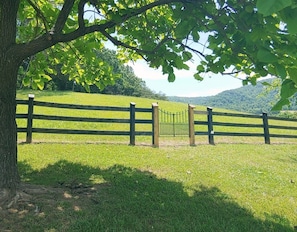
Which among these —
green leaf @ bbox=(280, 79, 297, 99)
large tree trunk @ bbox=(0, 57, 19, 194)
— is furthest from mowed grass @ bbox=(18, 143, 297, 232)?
green leaf @ bbox=(280, 79, 297, 99)

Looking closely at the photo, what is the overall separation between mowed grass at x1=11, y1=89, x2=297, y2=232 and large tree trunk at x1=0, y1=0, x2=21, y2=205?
0.61m

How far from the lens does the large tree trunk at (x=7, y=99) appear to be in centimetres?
357

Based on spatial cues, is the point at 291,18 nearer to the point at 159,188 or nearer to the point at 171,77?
the point at 171,77

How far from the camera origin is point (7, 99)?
3676mm

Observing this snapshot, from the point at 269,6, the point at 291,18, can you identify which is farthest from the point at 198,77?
the point at 269,6

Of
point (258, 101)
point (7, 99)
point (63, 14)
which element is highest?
point (258, 101)

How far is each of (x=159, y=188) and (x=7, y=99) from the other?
9.42 feet

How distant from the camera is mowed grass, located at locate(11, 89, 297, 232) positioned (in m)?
3.42

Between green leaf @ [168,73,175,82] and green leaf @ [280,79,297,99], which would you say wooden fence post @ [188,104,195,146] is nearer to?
green leaf @ [168,73,175,82]

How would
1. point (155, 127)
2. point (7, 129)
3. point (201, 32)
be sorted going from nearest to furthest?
point (201, 32)
point (7, 129)
point (155, 127)

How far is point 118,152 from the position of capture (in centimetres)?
781

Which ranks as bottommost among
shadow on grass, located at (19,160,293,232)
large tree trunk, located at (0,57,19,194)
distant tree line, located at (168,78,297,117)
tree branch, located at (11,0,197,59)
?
shadow on grass, located at (19,160,293,232)

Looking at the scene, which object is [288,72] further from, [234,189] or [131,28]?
[234,189]

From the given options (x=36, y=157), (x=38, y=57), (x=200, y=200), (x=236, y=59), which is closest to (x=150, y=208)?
(x=200, y=200)
